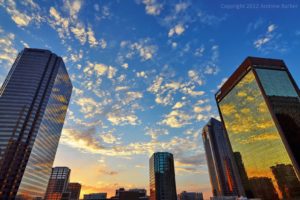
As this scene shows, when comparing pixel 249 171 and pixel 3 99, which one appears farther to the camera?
pixel 3 99

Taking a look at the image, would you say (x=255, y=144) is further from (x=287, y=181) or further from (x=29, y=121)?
(x=29, y=121)

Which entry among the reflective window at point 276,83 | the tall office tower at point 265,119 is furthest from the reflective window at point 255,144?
the reflective window at point 276,83

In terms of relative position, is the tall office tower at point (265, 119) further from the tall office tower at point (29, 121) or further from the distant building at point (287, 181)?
the tall office tower at point (29, 121)

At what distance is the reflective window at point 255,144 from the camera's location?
296 ft

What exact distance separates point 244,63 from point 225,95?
93.0 ft

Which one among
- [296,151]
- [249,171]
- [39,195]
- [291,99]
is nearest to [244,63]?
[291,99]

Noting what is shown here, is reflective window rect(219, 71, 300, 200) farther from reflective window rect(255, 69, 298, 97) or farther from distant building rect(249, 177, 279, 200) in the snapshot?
reflective window rect(255, 69, 298, 97)

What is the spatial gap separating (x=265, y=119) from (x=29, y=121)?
163m

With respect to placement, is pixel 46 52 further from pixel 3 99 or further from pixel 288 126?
pixel 288 126

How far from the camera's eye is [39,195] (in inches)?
6501

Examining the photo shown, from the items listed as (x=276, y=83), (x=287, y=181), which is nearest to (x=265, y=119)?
(x=276, y=83)

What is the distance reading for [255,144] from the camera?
107562 mm

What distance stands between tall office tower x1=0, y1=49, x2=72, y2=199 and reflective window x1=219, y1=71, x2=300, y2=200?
146969mm

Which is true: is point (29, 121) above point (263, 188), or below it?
above
